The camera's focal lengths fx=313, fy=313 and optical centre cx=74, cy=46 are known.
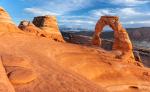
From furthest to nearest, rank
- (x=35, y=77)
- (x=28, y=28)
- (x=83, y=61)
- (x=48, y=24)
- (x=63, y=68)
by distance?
(x=48, y=24)
(x=28, y=28)
(x=83, y=61)
(x=63, y=68)
(x=35, y=77)

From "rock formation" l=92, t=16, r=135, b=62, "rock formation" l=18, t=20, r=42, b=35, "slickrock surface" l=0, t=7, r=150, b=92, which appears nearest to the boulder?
"slickrock surface" l=0, t=7, r=150, b=92

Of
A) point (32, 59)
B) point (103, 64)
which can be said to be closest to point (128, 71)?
point (103, 64)

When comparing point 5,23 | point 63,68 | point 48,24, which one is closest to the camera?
point 63,68

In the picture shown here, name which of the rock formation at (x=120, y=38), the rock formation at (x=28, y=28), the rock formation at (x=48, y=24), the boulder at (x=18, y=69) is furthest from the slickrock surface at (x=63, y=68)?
the rock formation at (x=48, y=24)

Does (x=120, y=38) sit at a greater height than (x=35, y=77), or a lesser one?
lesser

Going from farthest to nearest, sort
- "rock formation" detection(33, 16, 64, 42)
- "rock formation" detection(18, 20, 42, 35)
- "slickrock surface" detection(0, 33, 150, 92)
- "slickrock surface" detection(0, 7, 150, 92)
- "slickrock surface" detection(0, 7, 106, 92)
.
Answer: "rock formation" detection(33, 16, 64, 42) < "rock formation" detection(18, 20, 42, 35) < "slickrock surface" detection(0, 33, 150, 92) < "slickrock surface" detection(0, 7, 150, 92) < "slickrock surface" detection(0, 7, 106, 92)

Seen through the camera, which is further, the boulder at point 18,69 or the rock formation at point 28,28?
the rock formation at point 28,28

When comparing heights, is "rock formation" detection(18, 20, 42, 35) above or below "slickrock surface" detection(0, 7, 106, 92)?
above

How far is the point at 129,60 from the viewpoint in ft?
69.6

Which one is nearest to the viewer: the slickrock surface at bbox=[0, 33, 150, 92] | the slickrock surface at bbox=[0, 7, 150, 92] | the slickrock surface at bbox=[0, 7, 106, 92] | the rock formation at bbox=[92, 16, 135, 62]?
the slickrock surface at bbox=[0, 7, 106, 92]

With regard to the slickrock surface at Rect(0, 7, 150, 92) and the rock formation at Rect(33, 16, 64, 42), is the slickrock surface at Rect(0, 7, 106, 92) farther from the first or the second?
the rock formation at Rect(33, 16, 64, 42)

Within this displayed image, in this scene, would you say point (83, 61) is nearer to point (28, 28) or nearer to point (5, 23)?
point (28, 28)

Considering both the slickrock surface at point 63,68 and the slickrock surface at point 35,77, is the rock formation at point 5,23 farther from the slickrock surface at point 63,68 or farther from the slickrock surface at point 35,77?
the slickrock surface at point 35,77

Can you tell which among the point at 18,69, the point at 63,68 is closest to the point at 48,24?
the point at 63,68
